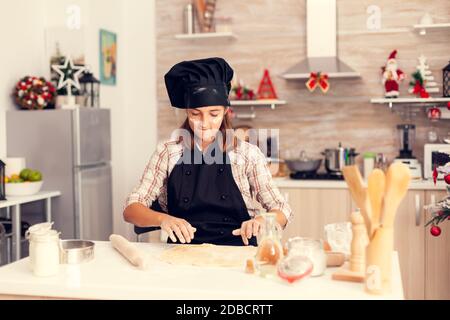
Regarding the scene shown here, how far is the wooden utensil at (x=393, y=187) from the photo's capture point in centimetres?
164

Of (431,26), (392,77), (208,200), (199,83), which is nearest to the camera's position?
(199,83)

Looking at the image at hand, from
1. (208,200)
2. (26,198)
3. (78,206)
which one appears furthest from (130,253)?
(78,206)

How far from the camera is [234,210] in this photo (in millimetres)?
2613

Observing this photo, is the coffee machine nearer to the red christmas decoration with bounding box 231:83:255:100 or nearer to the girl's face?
the red christmas decoration with bounding box 231:83:255:100

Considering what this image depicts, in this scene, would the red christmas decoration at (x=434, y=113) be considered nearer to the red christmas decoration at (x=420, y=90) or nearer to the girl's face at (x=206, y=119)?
the red christmas decoration at (x=420, y=90)

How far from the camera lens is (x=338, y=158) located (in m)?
4.82

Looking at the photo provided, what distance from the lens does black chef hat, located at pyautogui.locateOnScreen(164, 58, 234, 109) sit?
8.05ft

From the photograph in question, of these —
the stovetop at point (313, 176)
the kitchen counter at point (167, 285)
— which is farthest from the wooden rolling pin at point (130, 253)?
the stovetop at point (313, 176)

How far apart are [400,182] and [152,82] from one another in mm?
3952

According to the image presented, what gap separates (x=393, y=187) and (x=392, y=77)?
324cm

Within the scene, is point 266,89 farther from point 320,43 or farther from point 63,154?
point 63,154

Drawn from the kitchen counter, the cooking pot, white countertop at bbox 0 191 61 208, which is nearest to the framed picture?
white countertop at bbox 0 191 61 208
